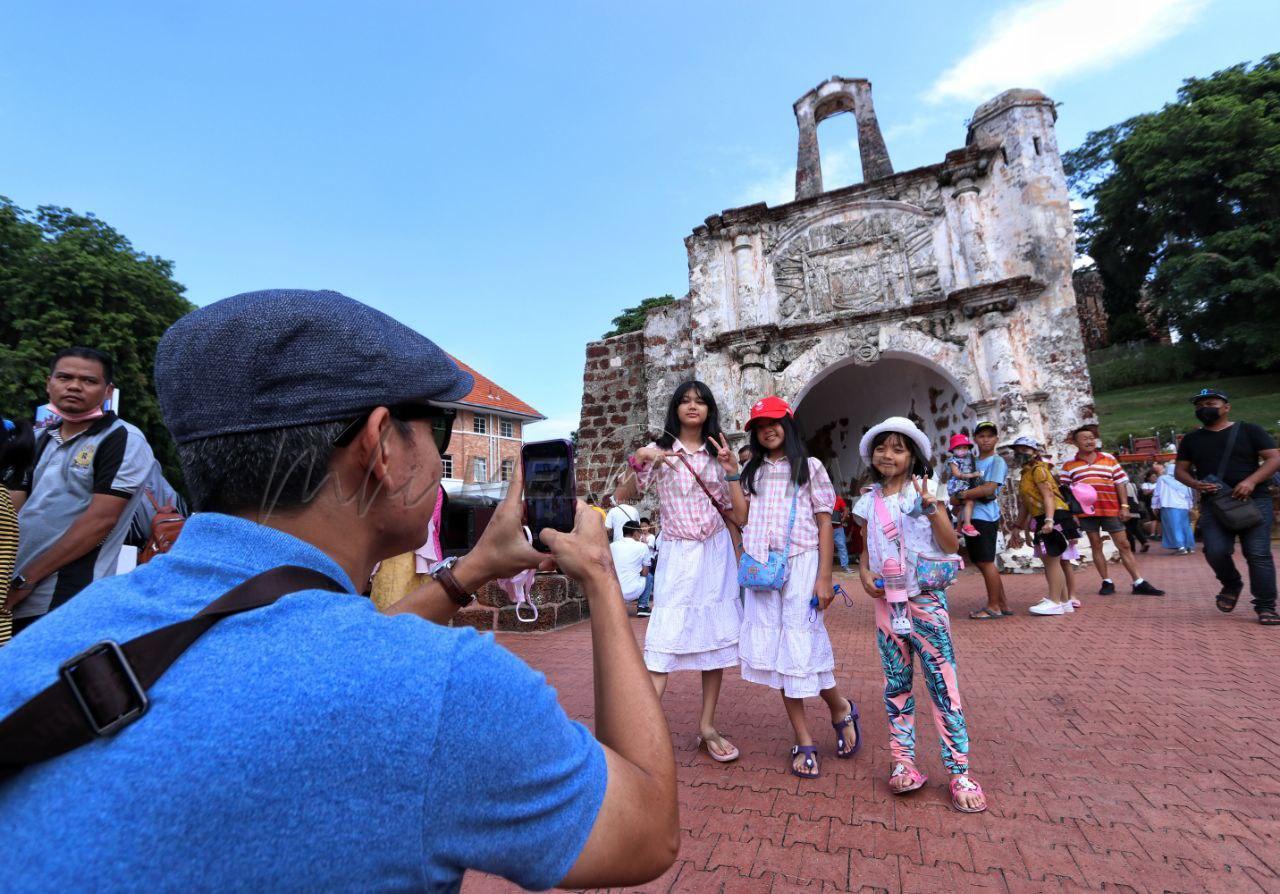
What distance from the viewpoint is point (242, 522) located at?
83 cm

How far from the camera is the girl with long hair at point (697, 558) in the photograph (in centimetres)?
326

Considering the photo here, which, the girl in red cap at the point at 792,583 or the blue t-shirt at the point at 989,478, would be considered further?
the blue t-shirt at the point at 989,478

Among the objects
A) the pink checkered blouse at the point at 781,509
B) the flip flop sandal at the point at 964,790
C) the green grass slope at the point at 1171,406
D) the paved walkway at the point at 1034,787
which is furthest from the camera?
the green grass slope at the point at 1171,406

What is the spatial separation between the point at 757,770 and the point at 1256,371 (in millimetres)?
36942

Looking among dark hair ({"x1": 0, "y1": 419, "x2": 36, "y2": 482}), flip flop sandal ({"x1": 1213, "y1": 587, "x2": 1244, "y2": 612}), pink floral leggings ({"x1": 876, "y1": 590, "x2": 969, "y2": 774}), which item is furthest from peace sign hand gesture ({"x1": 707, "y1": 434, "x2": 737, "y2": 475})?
flip flop sandal ({"x1": 1213, "y1": 587, "x2": 1244, "y2": 612})

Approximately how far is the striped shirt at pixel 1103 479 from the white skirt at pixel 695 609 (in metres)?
5.21

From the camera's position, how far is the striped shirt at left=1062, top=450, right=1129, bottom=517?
21.1 ft

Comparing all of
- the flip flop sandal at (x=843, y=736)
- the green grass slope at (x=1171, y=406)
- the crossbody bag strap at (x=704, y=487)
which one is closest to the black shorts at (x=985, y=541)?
the flip flop sandal at (x=843, y=736)

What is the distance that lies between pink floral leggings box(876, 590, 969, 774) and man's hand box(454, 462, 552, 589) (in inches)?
78.7

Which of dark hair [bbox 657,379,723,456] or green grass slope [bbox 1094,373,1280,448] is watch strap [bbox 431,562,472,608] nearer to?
dark hair [bbox 657,379,723,456]

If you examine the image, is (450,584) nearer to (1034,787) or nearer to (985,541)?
(1034,787)

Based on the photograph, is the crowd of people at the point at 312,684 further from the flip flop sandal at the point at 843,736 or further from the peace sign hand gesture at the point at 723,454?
the flip flop sandal at the point at 843,736

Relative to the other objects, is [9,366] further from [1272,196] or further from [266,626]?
[1272,196]

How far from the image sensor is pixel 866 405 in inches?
→ 521
